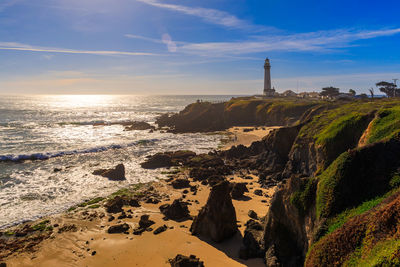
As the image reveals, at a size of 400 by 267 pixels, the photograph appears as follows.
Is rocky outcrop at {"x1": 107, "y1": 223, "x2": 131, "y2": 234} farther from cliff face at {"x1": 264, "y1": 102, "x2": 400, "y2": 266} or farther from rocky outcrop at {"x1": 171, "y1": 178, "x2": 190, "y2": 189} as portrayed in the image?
cliff face at {"x1": 264, "y1": 102, "x2": 400, "y2": 266}

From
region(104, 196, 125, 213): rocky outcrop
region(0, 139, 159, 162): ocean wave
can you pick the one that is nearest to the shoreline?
region(104, 196, 125, 213): rocky outcrop

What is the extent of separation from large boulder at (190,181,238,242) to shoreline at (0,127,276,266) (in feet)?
1.61

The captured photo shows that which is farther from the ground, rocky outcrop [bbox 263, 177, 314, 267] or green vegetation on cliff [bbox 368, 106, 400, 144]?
green vegetation on cliff [bbox 368, 106, 400, 144]

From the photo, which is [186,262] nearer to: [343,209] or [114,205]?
[343,209]

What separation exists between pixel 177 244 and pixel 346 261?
9.93m

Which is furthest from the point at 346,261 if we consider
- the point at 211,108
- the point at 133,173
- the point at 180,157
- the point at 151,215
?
the point at 211,108

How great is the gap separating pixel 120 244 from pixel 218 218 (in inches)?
259

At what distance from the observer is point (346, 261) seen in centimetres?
850

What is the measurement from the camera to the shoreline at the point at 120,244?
14430mm

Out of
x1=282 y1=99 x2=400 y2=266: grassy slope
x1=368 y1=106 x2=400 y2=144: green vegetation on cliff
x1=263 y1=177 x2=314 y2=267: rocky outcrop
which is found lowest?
x1=263 y1=177 x2=314 y2=267: rocky outcrop

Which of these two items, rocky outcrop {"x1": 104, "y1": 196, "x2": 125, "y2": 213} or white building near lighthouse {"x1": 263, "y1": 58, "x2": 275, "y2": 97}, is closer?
rocky outcrop {"x1": 104, "y1": 196, "x2": 125, "y2": 213}

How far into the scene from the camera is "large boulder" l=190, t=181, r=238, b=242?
1567cm

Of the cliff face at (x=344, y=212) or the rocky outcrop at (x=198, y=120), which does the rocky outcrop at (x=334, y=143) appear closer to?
the cliff face at (x=344, y=212)

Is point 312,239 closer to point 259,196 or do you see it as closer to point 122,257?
point 122,257
